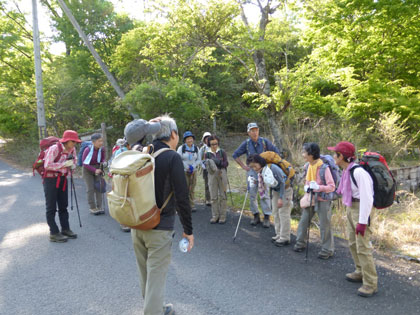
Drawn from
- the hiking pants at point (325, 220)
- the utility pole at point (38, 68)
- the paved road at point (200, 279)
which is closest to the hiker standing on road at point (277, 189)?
the paved road at point (200, 279)

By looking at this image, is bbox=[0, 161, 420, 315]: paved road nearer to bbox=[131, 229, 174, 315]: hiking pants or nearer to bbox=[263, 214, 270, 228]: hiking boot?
bbox=[263, 214, 270, 228]: hiking boot

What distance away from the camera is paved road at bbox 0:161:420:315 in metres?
3.35

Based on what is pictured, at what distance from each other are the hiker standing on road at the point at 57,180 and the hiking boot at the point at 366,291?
4.59 meters

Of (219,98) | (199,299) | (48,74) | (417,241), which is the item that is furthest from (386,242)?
(48,74)

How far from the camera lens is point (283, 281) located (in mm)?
3881

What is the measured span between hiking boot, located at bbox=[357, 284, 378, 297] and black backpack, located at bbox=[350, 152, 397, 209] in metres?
0.93

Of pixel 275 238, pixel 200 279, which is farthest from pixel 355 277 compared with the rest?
pixel 200 279

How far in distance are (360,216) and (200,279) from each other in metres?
2.08

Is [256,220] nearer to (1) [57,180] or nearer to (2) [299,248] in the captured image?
(2) [299,248]

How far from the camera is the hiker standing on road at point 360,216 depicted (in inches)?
131

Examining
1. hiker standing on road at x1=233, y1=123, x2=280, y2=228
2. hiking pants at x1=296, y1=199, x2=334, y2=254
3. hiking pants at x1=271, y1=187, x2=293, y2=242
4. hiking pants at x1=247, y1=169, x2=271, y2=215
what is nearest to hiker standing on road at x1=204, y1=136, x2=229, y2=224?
hiker standing on road at x1=233, y1=123, x2=280, y2=228

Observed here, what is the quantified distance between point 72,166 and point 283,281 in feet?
12.8

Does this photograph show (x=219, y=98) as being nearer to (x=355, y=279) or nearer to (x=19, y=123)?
(x=19, y=123)

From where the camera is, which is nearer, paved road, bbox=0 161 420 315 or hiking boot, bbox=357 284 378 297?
paved road, bbox=0 161 420 315
